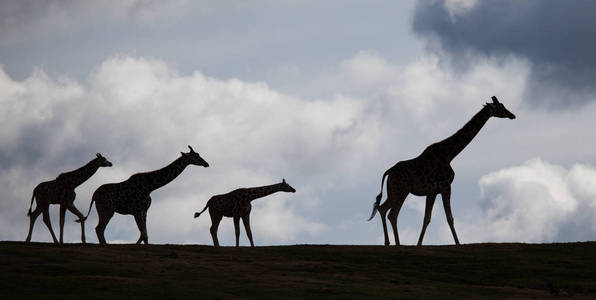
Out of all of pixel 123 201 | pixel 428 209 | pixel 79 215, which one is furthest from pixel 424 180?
pixel 79 215

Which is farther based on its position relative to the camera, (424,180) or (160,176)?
(160,176)

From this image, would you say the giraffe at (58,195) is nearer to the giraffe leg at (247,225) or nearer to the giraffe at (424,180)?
the giraffe leg at (247,225)

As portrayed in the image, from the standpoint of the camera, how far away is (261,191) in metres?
41.4

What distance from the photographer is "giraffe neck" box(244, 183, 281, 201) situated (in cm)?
4022

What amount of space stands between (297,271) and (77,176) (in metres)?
11.4

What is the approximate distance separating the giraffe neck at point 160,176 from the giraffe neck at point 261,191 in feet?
11.4

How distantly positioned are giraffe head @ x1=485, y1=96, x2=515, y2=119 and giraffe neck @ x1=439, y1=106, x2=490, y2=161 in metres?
0.15

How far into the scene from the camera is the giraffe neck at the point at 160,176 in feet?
118

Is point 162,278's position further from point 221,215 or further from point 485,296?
point 221,215

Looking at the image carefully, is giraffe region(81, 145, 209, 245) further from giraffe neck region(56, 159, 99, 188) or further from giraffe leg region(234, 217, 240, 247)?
giraffe leg region(234, 217, 240, 247)

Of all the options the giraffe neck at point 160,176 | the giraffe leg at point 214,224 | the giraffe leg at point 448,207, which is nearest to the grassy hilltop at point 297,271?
the giraffe leg at point 448,207

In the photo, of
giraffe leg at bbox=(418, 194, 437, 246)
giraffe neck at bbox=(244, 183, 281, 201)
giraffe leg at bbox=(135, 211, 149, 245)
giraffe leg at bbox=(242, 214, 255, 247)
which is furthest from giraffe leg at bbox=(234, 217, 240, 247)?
giraffe leg at bbox=(418, 194, 437, 246)

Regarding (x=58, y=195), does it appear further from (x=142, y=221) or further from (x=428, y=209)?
(x=428, y=209)

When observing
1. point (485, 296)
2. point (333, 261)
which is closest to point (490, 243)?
point (333, 261)
